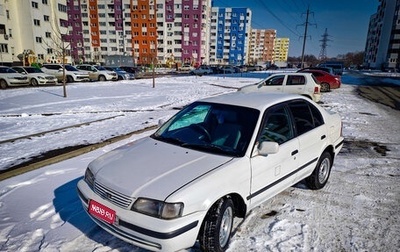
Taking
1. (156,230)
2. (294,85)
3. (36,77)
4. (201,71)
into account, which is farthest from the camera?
(201,71)

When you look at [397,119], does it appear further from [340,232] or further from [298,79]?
[340,232]

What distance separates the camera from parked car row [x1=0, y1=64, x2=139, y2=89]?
62.2 ft

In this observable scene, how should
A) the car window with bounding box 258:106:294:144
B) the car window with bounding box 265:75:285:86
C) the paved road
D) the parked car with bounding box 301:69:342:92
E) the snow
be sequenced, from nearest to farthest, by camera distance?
the snow < the car window with bounding box 258:106:294:144 < the car window with bounding box 265:75:285:86 < the paved road < the parked car with bounding box 301:69:342:92

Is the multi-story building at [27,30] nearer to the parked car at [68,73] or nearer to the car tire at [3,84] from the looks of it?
the parked car at [68,73]

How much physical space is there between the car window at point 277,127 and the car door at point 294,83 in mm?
10098

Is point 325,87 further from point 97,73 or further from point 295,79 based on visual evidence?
point 97,73

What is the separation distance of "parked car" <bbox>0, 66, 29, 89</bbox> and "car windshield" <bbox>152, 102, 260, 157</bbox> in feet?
65.5

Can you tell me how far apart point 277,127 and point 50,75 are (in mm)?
22356

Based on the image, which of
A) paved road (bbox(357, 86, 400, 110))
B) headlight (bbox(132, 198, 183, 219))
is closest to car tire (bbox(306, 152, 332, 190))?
headlight (bbox(132, 198, 183, 219))

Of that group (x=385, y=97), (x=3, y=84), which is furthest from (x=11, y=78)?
(x=385, y=97)

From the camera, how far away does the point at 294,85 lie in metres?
13.1

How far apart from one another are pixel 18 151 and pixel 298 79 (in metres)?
11.9

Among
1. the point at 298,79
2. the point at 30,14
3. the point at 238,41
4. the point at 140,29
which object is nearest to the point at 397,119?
the point at 298,79

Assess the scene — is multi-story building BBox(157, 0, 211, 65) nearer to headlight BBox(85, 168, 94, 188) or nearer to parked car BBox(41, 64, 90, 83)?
parked car BBox(41, 64, 90, 83)
